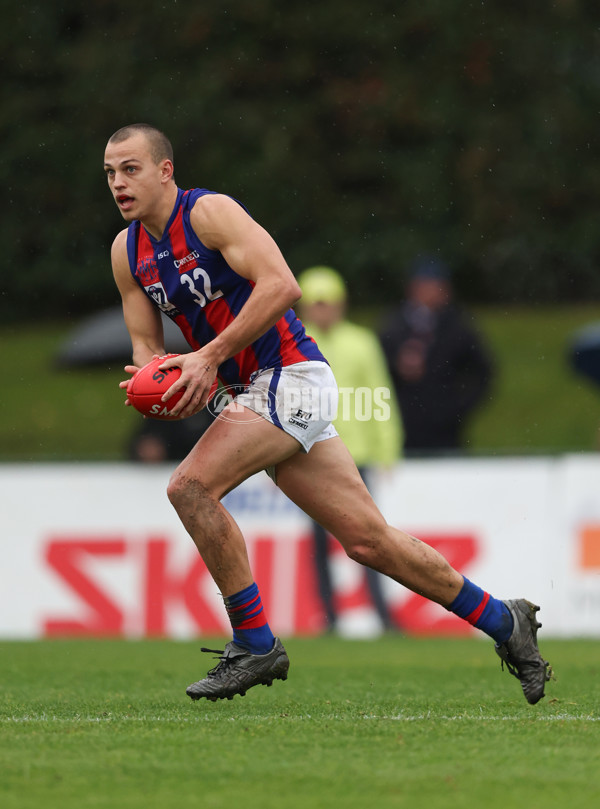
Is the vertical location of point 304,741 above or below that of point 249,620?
below

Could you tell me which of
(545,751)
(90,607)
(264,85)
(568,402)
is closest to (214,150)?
(264,85)

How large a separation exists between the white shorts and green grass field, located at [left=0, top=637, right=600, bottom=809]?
1.10 meters

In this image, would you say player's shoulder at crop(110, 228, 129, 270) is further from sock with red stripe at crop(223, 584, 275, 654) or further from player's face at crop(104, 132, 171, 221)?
sock with red stripe at crop(223, 584, 275, 654)

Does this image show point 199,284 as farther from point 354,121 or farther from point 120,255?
point 354,121

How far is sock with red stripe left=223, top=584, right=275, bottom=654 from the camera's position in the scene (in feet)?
18.2

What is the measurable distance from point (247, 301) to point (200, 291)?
0.26m

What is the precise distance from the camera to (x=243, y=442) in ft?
18.0

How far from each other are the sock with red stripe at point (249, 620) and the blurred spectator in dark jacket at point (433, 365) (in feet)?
19.4

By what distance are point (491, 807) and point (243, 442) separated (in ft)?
6.93

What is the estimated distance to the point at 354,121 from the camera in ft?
81.2

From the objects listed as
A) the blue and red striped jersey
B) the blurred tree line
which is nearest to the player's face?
the blue and red striped jersey

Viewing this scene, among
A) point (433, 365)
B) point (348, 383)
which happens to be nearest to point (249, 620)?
point (348, 383)

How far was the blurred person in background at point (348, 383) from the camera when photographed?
394 inches

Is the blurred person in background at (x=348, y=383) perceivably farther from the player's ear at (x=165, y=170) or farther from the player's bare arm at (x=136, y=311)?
the player's ear at (x=165, y=170)
